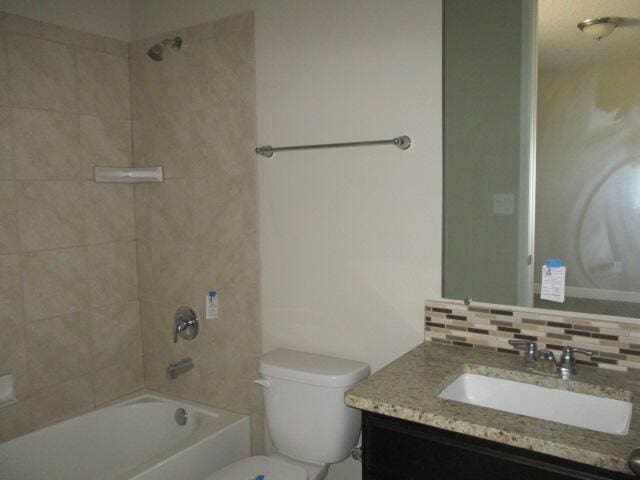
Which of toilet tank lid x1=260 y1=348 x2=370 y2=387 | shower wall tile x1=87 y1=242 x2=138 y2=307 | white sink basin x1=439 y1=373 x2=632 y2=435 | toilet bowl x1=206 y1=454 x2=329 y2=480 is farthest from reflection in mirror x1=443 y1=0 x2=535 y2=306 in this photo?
shower wall tile x1=87 y1=242 x2=138 y2=307

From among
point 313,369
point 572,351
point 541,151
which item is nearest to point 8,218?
point 313,369

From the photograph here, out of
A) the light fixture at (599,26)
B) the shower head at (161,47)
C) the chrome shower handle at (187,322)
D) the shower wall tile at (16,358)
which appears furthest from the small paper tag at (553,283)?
the shower wall tile at (16,358)

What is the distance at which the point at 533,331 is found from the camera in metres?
1.59

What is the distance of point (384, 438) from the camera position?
135 centimetres

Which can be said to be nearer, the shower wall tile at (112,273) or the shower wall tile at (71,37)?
the shower wall tile at (71,37)

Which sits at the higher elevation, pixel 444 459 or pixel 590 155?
pixel 590 155

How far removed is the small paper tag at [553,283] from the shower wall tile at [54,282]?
1987 mm

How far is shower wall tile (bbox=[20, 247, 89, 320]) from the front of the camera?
218 cm

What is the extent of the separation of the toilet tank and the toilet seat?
0.06 m

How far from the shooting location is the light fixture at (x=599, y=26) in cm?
142

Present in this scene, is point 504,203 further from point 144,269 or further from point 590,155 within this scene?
point 144,269

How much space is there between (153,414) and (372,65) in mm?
1880

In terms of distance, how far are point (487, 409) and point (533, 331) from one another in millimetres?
441

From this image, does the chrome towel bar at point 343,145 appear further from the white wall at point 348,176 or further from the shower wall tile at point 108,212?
the shower wall tile at point 108,212
